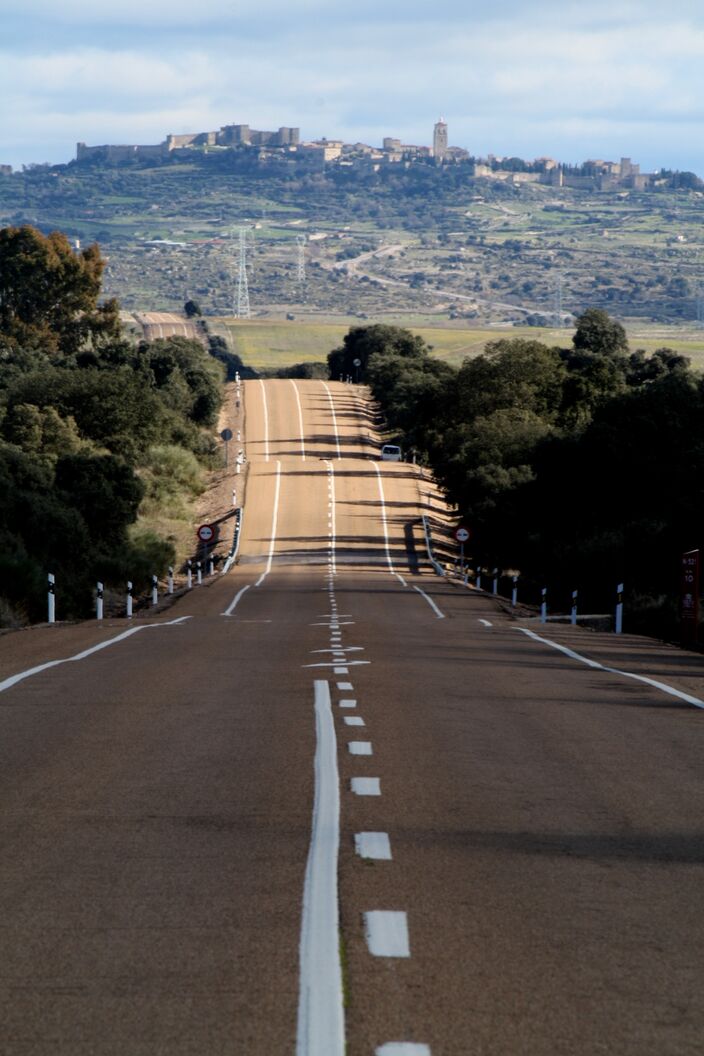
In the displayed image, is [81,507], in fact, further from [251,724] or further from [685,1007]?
[685,1007]

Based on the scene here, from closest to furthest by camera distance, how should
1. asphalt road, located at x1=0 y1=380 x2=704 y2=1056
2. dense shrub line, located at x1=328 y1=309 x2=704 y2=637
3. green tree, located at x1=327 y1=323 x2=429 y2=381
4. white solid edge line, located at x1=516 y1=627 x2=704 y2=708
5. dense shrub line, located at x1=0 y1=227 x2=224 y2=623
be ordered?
asphalt road, located at x1=0 y1=380 x2=704 y2=1056
white solid edge line, located at x1=516 y1=627 x2=704 y2=708
dense shrub line, located at x1=0 y1=227 x2=224 y2=623
dense shrub line, located at x1=328 y1=309 x2=704 y2=637
green tree, located at x1=327 y1=323 x2=429 y2=381

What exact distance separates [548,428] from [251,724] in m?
66.0

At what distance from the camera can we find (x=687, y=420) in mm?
56625

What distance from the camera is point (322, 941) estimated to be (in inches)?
238

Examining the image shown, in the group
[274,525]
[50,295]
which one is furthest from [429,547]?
[50,295]

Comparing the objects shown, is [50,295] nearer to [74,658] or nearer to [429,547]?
[429,547]

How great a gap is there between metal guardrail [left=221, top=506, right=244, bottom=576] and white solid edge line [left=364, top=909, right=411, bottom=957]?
51867mm

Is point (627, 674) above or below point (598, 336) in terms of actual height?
above

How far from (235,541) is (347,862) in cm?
6246

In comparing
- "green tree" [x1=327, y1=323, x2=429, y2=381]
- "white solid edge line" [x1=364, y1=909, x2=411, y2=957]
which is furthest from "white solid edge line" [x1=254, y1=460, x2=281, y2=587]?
"green tree" [x1=327, y1=323, x2=429, y2=381]

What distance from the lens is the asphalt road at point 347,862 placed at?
5230mm

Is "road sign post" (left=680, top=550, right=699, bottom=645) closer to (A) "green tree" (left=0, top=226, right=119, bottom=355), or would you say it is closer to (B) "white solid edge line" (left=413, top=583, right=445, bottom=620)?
(B) "white solid edge line" (left=413, top=583, right=445, bottom=620)

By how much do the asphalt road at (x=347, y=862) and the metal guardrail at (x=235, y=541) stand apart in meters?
44.6

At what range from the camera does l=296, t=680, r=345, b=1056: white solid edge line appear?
5.01 meters
